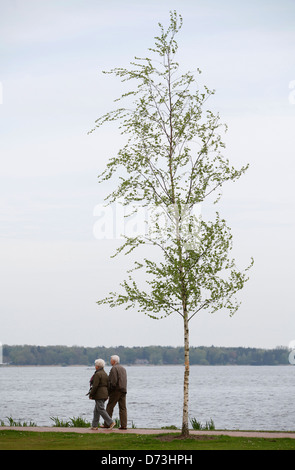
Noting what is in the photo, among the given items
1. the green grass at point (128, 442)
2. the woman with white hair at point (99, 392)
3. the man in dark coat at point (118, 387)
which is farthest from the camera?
the man in dark coat at point (118, 387)

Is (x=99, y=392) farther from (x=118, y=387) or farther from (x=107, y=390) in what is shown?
(x=118, y=387)

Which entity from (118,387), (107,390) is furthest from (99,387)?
(118,387)

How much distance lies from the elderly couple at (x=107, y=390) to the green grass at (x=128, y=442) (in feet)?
4.08

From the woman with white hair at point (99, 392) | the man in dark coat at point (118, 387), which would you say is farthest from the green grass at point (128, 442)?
the man in dark coat at point (118, 387)

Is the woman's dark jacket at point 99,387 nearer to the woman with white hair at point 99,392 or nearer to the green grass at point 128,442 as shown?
the woman with white hair at point 99,392

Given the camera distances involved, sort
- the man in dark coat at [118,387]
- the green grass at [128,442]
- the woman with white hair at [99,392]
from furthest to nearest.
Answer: the man in dark coat at [118,387] < the woman with white hair at [99,392] < the green grass at [128,442]

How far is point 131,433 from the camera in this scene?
17.2 metres

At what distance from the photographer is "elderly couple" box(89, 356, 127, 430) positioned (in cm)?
1803

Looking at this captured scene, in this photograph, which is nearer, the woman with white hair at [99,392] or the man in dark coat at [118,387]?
the woman with white hair at [99,392]

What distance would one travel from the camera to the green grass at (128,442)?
564 inches

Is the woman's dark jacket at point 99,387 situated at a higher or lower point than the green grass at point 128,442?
higher

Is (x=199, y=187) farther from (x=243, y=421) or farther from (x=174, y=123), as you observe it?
(x=243, y=421)
